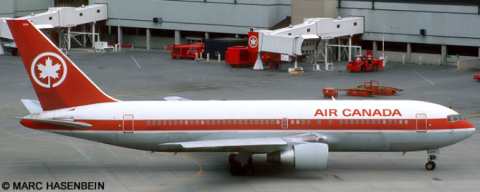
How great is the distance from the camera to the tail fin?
35375mm

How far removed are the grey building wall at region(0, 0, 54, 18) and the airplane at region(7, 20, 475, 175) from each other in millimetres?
71620

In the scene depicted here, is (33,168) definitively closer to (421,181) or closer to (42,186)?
(42,186)

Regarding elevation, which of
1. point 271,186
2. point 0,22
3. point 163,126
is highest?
point 0,22

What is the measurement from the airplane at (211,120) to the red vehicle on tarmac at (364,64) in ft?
147

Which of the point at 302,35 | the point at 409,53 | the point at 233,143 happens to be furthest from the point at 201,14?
the point at 233,143

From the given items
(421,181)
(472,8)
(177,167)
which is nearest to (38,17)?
(472,8)

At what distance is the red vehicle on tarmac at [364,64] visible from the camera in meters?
81.2

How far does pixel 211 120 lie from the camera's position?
35.9m

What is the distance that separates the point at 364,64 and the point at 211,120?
4904 centimetres

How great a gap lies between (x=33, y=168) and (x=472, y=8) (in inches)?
2504

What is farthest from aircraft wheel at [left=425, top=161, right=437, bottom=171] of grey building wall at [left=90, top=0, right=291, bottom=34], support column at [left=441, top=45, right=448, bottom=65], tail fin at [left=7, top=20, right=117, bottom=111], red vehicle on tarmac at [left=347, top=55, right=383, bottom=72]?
grey building wall at [left=90, top=0, right=291, bottom=34]

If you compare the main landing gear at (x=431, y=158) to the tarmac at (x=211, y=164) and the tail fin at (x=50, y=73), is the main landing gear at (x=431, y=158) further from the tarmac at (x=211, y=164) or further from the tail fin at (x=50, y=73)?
the tail fin at (x=50, y=73)

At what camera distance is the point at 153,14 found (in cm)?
10662

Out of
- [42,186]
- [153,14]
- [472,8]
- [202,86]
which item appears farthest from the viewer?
[153,14]
